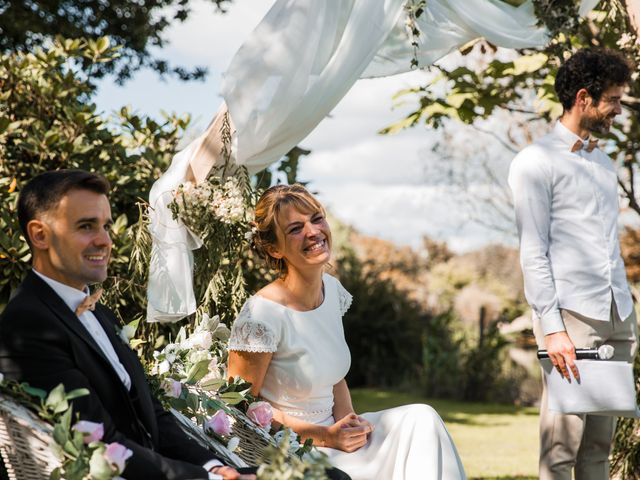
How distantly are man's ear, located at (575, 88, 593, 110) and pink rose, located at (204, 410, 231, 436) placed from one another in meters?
1.88

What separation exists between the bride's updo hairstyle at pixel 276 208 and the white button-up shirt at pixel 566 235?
0.85 metres

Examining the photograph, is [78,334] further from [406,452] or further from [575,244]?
[575,244]

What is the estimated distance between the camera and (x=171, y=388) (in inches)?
112

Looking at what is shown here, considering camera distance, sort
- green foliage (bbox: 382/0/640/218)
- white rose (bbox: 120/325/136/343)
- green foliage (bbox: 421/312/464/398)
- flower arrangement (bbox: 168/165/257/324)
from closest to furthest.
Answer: white rose (bbox: 120/325/136/343) < flower arrangement (bbox: 168/165/257/324) < green foliage (bbox: 382/0/640/218) < green foliage (bbox: 421/312/464/398)

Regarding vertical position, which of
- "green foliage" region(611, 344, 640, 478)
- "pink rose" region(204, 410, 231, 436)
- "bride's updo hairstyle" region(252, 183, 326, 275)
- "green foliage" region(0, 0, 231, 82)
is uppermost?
"green foliage" region(0, 0, 231, 82)

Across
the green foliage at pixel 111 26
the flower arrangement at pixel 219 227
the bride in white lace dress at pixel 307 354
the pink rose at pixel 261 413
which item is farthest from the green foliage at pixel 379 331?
the pink rose at pixel 261 413

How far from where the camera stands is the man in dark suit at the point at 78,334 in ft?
7.23

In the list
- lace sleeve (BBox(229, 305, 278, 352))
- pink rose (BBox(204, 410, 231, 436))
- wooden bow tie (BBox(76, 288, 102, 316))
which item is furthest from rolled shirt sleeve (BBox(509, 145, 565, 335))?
wooden bow tie (BBox(76, 288, 102, 316))

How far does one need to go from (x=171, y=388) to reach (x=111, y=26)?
7657 millimetres

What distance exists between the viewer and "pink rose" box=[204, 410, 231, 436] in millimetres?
2779

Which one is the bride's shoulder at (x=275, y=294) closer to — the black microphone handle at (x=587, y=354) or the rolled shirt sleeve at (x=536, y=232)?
the rolled shirt sleeve at (x=536, y=232)

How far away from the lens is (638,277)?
12.5 meters

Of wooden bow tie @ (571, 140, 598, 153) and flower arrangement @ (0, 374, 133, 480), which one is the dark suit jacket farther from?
wooden bow tie @ (571, 140, 598, 153)

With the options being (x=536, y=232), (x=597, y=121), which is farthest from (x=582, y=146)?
(x=536, y=232)
